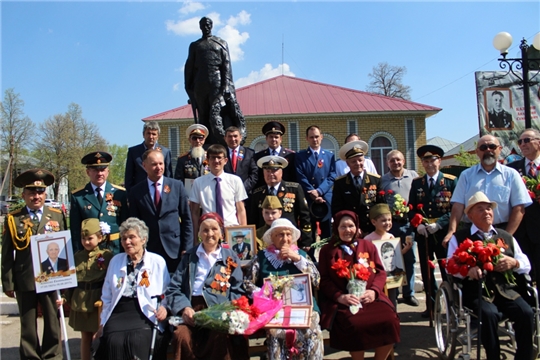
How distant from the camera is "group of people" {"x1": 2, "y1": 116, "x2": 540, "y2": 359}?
12.2 ft

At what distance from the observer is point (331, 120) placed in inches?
922

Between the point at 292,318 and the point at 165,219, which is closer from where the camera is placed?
the point at 292,318

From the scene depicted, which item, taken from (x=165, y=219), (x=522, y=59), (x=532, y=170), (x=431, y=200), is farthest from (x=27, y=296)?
(x=522, y=59)

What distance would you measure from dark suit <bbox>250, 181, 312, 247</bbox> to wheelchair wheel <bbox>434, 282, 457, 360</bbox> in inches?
59.8

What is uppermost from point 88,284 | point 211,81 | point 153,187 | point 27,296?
point 211,81

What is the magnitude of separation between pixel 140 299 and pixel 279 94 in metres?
22.2

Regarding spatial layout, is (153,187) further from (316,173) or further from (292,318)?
(316,173)

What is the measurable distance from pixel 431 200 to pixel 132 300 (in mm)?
3693

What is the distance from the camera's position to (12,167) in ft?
111

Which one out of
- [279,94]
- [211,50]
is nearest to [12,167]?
[279,94]

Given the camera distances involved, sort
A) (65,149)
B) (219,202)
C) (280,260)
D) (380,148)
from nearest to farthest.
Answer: (280,260) → (219,202) → (380,148) → (65,149)

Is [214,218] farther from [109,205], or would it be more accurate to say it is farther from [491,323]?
[491,323]

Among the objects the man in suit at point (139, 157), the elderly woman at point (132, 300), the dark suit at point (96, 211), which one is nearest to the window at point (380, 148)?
the man in suit at point (139, 157)

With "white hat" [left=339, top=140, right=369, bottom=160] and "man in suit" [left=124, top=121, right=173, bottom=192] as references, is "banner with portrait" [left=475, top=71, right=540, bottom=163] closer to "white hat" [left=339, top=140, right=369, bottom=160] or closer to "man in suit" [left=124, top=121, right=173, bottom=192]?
"white hat" [left=339, top=140, right=369, bottom=160]
